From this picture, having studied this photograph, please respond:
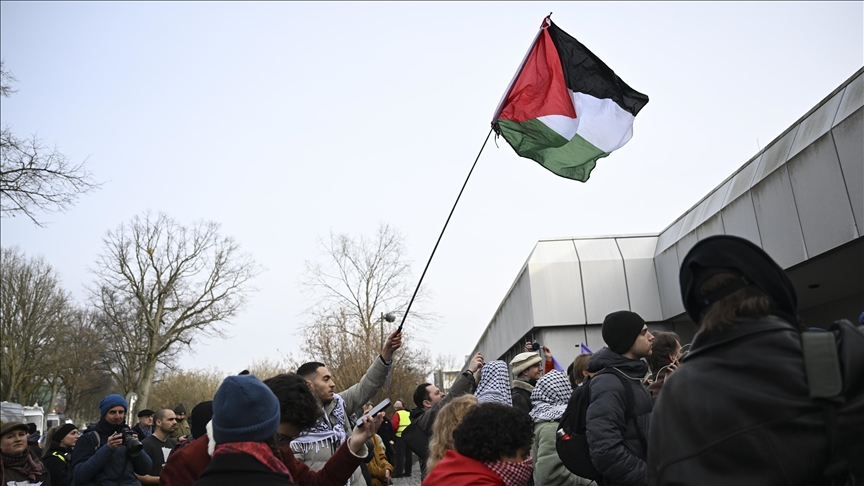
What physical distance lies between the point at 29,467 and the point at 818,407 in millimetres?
7001

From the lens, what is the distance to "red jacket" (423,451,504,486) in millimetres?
3215

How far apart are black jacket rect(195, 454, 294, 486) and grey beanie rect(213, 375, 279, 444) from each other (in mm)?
105

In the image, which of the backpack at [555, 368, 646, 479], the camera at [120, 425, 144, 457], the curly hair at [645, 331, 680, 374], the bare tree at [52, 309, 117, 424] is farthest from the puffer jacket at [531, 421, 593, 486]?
the bare tree at [52, 309, 117, 424]

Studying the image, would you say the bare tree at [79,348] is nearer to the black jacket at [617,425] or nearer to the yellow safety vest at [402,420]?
the yellow safety vest at [402,420]

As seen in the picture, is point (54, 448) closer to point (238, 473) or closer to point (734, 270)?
point (238, 473)

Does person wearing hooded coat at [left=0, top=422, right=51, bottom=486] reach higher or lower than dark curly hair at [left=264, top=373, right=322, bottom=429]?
lower

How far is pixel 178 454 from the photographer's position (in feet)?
11.8

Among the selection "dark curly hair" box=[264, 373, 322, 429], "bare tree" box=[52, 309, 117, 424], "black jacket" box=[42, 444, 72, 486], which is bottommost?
"black jacket" box=[42, 444, 72, 486]

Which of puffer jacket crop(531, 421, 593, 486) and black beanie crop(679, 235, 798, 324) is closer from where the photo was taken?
black beanie crop(679, 235, 798, 324)

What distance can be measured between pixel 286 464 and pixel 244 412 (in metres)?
0.95

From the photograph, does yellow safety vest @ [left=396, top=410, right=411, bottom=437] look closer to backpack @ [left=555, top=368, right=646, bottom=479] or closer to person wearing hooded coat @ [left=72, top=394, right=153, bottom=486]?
person wearing hooded coat @ [left=72, top=394, right=153, bottom=486]

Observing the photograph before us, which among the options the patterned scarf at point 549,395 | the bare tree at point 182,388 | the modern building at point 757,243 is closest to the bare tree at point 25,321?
the bare tree at point 182,388

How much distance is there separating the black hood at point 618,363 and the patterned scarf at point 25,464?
5508 mm

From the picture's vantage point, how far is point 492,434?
3.32 m
